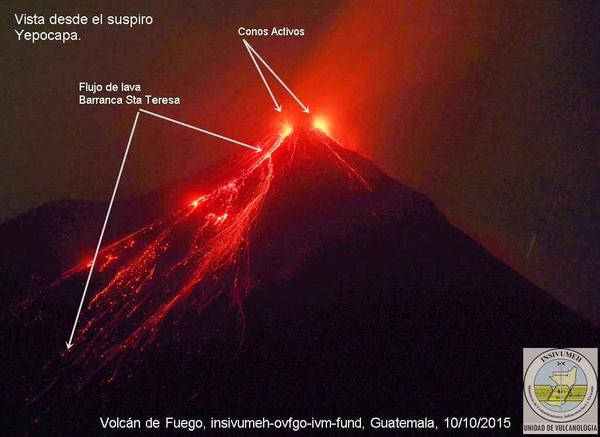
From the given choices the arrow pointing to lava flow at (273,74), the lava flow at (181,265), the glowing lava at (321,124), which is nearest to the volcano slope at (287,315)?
the lava flow at (181,265)

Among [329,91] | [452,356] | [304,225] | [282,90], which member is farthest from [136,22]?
[452,356]

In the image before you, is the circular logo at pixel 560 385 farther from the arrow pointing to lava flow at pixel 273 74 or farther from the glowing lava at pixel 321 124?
the arrow pointing to lava flow at pixel 273 74

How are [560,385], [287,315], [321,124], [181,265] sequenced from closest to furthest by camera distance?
[560,385] < [287,315] < [321,124] < [181,265]

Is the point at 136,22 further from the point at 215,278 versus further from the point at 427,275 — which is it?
the point at 427,275

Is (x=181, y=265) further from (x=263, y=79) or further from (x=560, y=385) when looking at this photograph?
(x=560, y=385)

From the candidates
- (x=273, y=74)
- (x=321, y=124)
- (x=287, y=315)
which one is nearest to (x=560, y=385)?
(x=287, y=315)

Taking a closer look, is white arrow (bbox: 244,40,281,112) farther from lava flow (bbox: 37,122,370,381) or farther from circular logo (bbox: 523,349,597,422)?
circular logo (bbox: 523,349,597,422)
